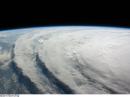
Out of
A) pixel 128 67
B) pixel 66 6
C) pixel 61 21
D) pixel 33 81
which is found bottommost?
pixel 33 81

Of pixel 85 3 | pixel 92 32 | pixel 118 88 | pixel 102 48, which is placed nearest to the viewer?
pixel 85 3

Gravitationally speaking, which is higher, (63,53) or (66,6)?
(66,6)

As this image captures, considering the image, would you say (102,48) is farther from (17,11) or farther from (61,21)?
(17,11)

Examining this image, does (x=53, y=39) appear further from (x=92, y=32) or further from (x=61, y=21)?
(x=61, y=21)

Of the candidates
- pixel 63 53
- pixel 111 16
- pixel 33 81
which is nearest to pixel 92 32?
Result: pixel 63 53

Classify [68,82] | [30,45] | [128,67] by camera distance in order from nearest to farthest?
[68,82], [128,67], [30,45]

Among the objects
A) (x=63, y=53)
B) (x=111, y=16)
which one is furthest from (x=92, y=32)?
(x=111, y=16)

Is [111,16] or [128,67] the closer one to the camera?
[111,16]
